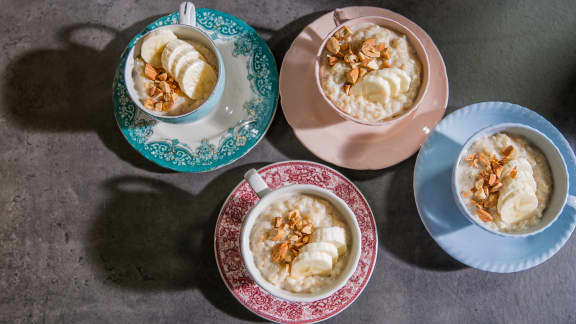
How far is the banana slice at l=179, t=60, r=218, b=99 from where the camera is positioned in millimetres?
1574

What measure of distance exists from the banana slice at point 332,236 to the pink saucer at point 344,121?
330 millimetres

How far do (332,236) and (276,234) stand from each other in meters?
0.20

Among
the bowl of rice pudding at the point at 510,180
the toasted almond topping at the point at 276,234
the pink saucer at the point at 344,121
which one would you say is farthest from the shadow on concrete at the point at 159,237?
the bowl of rice pudding at the point at 510,180

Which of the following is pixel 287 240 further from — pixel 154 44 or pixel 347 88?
pixel 154 44

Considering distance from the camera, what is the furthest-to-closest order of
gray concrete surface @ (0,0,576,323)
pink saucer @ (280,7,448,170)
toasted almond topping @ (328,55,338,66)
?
gray concrete surface @ (0,0,576,323), pink saucer @ (280,7,448,170), toasted almond topping @ (328,55,338,66)

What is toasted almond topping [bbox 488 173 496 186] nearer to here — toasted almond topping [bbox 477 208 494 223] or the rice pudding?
toasted almond topping [bbox 477 208 494 223]

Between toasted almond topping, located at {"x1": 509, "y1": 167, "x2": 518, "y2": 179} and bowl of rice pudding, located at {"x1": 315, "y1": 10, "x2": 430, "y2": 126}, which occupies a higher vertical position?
bowl of rice pudding, located at {"x1": 315, "y1": 10, "x2": 430, "y2": 126}

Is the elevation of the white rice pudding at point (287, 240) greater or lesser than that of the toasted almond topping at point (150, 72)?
lesser

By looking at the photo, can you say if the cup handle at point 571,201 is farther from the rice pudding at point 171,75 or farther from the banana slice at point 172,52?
the banana slice at point 172,52

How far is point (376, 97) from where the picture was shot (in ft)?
5.14

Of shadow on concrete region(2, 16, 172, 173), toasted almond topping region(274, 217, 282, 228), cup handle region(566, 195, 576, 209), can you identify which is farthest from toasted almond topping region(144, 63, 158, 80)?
cup handle region(566, 195, 576, 209)

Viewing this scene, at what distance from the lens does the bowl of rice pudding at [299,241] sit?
1425 mm

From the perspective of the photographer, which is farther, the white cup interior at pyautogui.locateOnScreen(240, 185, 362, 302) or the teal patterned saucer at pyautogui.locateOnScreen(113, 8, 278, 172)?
the teal patterned saucer at pyautogui.locateOnScreen(113, 8, 278, 172)

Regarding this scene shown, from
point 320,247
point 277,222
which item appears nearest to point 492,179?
point 320,247
